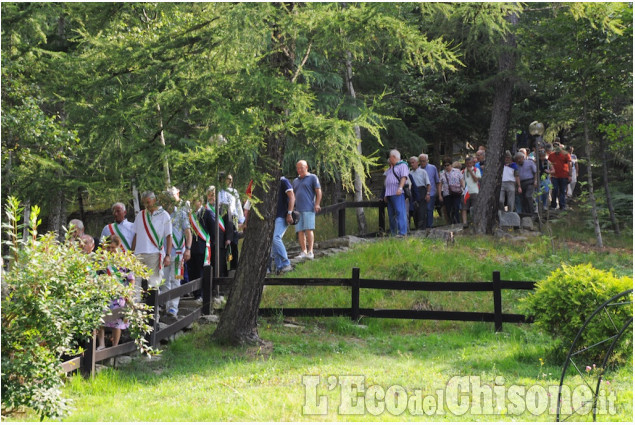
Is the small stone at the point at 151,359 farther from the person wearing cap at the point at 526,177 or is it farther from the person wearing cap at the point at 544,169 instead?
the person wearing cap at the point at 544,169

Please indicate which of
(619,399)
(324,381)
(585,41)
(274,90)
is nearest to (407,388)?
(324,381)

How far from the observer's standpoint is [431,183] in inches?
668

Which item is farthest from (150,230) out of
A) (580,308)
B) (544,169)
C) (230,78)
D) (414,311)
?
(544,169)

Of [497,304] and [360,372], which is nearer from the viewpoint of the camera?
[360,372]

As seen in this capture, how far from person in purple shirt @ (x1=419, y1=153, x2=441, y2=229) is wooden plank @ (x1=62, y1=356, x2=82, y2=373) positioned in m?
10.6

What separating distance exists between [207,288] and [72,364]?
374 cm

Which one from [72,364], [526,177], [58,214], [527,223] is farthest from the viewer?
[526,177]

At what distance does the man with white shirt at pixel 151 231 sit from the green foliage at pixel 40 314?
3.33 metres

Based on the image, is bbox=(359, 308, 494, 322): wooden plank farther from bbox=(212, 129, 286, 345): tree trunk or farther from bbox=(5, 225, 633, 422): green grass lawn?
bbox=(212, 129, 286, 345): tree trunk

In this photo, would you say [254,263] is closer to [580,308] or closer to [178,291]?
[178,291]

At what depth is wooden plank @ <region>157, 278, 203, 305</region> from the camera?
934 cm

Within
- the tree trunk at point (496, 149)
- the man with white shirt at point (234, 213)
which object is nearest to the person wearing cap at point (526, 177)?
the tree trunk at point (496, 149)

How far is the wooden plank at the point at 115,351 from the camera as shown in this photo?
810cm

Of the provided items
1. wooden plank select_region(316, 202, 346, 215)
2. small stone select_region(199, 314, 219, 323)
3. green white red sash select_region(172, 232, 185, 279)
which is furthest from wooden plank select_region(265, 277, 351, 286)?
wooden plank select_region(316, 202, 346, 215)
